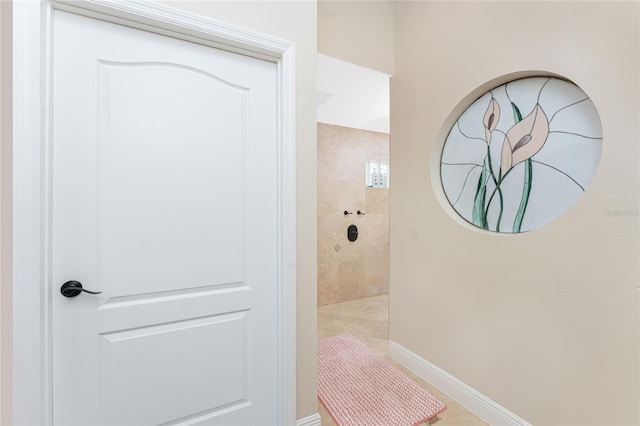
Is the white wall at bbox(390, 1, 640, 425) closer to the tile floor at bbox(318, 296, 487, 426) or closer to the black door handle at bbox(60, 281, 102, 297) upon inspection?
the tile floor at bbox(318, 296, 487, 426)

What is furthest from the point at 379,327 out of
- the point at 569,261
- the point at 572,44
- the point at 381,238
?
the point at 572,44

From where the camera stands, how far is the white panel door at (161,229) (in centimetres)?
108

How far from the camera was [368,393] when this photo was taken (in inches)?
72.4

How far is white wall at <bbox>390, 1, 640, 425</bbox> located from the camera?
3.80ft

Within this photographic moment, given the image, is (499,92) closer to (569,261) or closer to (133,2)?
(569,261)

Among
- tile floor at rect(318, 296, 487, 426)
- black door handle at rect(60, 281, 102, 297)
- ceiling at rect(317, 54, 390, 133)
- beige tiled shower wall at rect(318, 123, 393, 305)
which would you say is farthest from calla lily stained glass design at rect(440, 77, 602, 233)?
black door handle at rect(60, 281, 102, 297)

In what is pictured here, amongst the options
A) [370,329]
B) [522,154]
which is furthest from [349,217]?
[522,154]

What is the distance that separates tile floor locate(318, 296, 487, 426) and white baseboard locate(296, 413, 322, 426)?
102mm

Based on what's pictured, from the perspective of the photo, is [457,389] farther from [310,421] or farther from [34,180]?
[34,180]

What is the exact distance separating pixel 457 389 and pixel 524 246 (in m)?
1.01

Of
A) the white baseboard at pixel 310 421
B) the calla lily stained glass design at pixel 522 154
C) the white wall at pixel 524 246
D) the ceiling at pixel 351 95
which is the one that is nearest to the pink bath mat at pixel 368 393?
the white baseboard at pixel 310 421

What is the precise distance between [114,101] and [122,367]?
3.56 ft

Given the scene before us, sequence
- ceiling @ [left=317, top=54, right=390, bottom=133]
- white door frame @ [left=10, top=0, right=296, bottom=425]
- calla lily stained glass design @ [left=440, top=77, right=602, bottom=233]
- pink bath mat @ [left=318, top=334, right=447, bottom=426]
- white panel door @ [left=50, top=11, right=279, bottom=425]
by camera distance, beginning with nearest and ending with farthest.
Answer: white door frame @ [left=10, top=0, right=296, bottom=425], white panel door @ [left=50, top=11, right=279, bottom=425], calla lily stained glass design @ [left=440, top=77, right=602, bottom=233], pink bath mat @ [left=318, top=334, right=447, bottom=426], ceiling @ [left=317, top=54, right=390, bottom=133]

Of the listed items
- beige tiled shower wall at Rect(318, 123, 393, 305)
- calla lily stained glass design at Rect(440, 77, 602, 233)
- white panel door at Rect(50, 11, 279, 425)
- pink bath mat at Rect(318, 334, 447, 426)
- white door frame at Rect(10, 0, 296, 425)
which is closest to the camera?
white door frame at Rect(10, 0, 296, 425)
